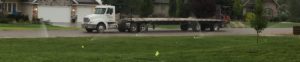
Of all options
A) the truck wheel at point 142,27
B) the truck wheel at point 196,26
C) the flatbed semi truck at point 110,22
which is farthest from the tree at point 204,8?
the truck wheel at point 142,27

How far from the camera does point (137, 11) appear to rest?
6688cm

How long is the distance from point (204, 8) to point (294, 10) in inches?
517

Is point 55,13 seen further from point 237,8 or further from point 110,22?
point 110,22

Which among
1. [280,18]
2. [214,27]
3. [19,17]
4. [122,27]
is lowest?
[214,27]

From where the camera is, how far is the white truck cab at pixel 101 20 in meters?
41.7

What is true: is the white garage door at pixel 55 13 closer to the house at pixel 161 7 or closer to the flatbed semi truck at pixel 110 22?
the house at pixel 161 7

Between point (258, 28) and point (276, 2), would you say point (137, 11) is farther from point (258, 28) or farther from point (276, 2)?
point (258, 28)

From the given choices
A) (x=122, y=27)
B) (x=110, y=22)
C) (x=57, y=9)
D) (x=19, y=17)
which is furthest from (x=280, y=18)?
(x=122, y=27)

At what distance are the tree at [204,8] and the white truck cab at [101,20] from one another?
19171 millimetres

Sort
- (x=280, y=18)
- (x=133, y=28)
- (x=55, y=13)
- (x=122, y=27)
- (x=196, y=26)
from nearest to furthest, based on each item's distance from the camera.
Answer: (x=122, y=27)
(x=133, y=28)
(x=196, y=26)
(x=55, y=13)
(x=280, y=18)

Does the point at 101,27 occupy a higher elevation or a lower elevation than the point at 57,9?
lower

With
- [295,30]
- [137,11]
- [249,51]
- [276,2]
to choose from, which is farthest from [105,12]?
[276,2]

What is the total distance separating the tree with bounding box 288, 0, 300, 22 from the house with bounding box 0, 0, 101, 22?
19786 mm

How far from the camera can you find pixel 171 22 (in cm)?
4603
